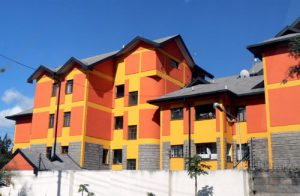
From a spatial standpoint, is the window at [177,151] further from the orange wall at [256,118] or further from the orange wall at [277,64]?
the orange wall at [277,64]

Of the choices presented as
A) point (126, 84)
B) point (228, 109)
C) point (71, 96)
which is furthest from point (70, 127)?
point (228, 109)

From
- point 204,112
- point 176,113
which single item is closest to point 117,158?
point 176,113

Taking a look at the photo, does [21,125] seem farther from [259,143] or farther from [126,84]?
[259,143]

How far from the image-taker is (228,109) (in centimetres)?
2903

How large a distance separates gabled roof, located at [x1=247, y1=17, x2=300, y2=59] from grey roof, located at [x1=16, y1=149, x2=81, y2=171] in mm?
16765

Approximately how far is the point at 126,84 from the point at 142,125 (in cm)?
449

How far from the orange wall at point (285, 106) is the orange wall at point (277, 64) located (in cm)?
87

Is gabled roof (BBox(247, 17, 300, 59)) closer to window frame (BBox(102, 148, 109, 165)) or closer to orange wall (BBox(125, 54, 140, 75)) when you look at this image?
orange wall (BBox(125, 54, 140, 75))

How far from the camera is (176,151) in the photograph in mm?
29922

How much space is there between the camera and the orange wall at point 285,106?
2438 centimetres

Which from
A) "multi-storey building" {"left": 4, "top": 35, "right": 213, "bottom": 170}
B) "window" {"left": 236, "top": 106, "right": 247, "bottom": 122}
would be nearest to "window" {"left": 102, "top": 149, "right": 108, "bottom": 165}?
"multi-storey building" {"left": 4, "top": 35, "right": 213, "bottom": 170}

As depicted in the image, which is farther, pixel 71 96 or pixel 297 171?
pixel 71 96

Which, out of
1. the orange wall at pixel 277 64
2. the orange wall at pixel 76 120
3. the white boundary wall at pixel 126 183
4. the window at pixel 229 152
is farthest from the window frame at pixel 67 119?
the orange wall at pixel 277 64

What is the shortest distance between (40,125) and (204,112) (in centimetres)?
1602
